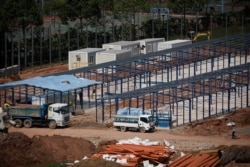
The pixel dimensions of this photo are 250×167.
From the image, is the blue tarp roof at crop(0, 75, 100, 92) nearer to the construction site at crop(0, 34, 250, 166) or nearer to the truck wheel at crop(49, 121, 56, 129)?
the construction site at crop(0, 34, 250, 166)

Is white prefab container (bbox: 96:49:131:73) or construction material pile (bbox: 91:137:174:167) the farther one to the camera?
white prefab container (bbox: 96:49:131:73)

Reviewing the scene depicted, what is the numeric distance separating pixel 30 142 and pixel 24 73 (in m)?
16.5

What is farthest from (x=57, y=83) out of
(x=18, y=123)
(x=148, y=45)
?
(x=148, y=45)

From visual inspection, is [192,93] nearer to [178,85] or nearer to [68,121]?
[178,85]

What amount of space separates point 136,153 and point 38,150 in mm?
3128

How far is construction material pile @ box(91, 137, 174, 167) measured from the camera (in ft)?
69.3

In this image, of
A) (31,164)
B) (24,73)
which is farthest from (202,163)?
(24,73)

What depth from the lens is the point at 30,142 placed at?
74.6ft

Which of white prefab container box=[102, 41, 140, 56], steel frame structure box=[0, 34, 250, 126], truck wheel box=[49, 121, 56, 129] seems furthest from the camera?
white prefab container box=[102, 41, 140, 56]

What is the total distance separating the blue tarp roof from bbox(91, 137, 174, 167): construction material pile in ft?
22.5

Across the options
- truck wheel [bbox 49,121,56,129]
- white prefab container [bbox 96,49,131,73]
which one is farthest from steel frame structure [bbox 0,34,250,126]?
truck wheel [bbox 49,121,56,129]

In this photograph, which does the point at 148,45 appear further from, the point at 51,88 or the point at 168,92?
the point at 51,88

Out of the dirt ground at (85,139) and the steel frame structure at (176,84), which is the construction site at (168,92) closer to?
the steel frame structure at (176,84)

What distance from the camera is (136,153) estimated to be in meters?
21.4
